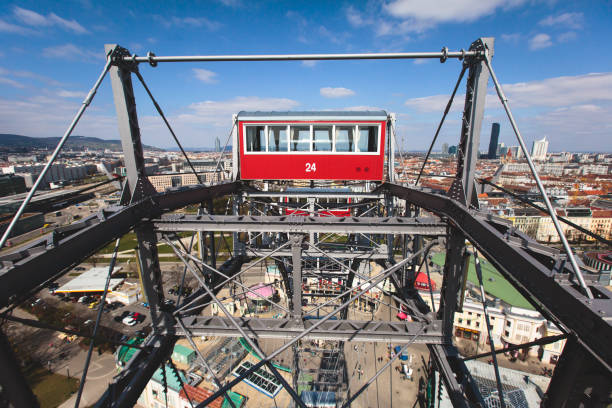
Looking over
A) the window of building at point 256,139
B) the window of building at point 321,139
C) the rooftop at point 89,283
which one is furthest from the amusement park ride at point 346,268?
the rooftop at point 89,283

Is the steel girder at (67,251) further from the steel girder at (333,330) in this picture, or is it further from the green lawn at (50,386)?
the green lawn at (50,386)

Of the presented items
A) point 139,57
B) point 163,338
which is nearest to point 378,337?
point 163,338

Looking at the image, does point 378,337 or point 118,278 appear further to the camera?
point 118,278

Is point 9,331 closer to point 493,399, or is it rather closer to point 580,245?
point 493,399

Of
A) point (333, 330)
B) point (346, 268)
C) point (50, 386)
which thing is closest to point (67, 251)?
point (346, 268)

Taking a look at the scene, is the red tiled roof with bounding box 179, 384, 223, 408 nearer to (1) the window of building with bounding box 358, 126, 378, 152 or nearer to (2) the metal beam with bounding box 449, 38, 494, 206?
(1) the window of building with bounding box 358, 126, 378, 152

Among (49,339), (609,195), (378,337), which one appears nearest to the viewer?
(378,337)
